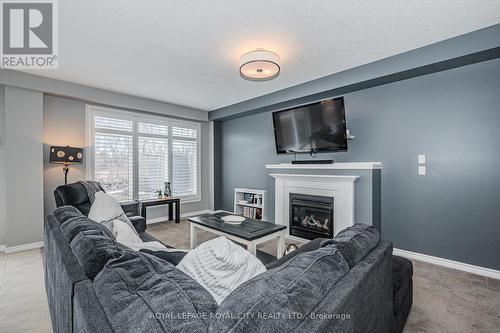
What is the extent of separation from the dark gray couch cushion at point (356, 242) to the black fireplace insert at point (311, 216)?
6.88 feet

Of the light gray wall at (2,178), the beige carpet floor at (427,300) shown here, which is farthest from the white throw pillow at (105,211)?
the light gray wall at (2,178)

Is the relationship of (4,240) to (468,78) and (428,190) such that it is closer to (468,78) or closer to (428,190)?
(428,190)

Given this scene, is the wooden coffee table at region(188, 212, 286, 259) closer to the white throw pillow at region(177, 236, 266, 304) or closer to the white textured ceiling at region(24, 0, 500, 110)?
the white throw pillow at region(177, 236, 266, 304)

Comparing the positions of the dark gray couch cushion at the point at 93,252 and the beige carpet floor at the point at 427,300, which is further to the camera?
the beige carpet floor at the point at 427,300

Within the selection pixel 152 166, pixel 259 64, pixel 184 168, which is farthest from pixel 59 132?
pixel 259 64

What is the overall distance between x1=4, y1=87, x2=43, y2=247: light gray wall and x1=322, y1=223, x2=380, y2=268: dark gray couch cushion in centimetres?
424

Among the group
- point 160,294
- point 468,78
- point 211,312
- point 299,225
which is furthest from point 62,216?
point 468,78

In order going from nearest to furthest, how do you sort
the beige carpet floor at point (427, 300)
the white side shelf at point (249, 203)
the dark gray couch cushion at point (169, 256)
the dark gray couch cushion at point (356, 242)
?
the dark gray couch cushion at point (356, 242) → the dark gray couch cushion at point (169, 256) → the beige carpet floor at point (427, 300) → the white side shelf at point (249, 203)

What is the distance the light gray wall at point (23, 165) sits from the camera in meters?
3.23

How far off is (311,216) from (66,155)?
3.96 m

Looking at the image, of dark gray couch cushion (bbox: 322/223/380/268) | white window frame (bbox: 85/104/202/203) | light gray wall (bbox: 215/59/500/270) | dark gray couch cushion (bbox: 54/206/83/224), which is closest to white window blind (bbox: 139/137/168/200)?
white window frame (bbox: 85/104/202/203)

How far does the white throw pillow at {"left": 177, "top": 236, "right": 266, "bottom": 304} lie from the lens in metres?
0.94

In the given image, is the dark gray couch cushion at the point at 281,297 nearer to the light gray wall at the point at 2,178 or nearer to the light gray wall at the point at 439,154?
the light gray wall at the point at 439,154

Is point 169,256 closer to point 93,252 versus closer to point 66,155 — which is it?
point 93,252
